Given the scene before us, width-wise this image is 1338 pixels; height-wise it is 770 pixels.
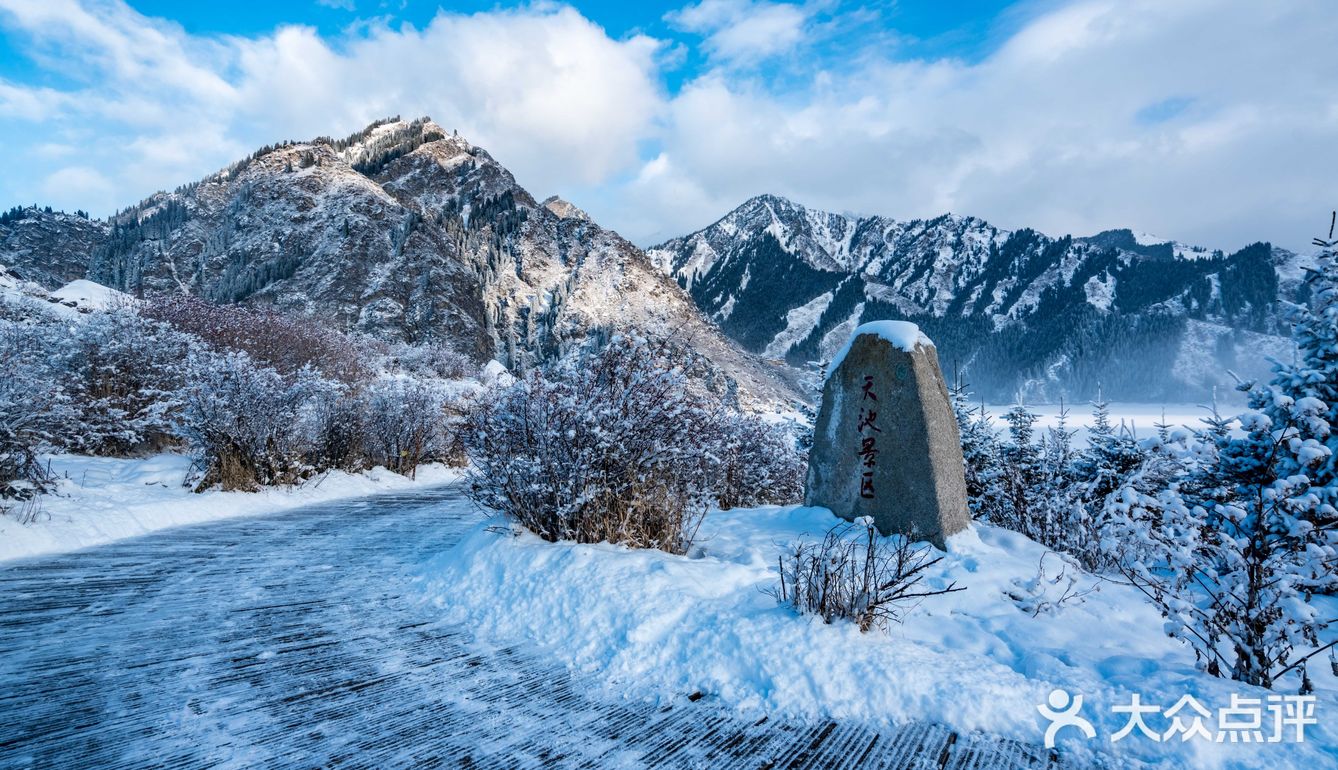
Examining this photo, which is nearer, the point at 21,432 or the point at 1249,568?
the point at 1249,568

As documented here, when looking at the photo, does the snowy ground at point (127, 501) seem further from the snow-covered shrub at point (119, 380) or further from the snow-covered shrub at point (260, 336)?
the snow-covered shrub at point (260, 336)

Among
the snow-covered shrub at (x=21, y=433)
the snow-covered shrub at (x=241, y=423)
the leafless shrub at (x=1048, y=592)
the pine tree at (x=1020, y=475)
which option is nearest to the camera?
the leafless shrub at (x=1048, y=592)

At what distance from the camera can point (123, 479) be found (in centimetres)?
838

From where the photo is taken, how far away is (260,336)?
17.9 m

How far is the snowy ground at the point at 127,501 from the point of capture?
5746 mm

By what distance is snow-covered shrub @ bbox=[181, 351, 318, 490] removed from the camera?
336 inches

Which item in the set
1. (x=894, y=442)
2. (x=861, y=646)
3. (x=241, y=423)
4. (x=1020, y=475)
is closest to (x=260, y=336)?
(x=241, y=423)

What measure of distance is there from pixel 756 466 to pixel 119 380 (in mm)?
11814

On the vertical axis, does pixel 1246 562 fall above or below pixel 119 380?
below

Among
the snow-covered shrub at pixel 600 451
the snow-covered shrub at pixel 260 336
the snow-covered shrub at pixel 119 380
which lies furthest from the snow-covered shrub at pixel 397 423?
the snow-covered shrub at pixel 600 451

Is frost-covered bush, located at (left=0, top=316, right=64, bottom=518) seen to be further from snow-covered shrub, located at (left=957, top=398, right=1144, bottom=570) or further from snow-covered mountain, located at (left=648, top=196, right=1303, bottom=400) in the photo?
snow-covered mountain, located at (left=648, top=196, right=1303, bottom=400)

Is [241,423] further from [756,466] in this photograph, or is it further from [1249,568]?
[1249,568]

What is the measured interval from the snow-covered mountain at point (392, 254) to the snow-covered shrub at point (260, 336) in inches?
1057

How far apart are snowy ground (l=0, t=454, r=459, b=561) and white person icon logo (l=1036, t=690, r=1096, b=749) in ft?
25.7
